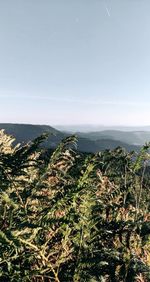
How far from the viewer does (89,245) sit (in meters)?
4.40

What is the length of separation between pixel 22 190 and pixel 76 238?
2.60ft

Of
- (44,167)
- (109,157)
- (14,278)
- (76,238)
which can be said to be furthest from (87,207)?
(109,157)


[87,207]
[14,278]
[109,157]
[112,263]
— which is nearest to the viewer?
[14,278]

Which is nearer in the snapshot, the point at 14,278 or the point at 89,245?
the point at 14,278

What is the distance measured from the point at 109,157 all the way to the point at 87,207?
1.98 meters

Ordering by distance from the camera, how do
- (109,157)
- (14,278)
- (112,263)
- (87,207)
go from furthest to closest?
(109,157)
(112,263)
(87,207)
(14,278)

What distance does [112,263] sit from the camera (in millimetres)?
4516

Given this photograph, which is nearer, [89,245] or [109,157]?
[89,245]

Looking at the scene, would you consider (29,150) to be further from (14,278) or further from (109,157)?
(109,157)

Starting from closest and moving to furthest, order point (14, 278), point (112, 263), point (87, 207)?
point (14, 278), point (87, 207), point (112, 263)

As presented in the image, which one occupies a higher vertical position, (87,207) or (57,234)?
(87,207)

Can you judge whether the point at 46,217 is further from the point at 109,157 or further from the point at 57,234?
the point at 109,157

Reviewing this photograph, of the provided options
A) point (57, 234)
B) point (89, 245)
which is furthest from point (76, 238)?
point (57, 234)

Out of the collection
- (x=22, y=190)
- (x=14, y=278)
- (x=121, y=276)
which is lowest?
(x=121, y=276)
